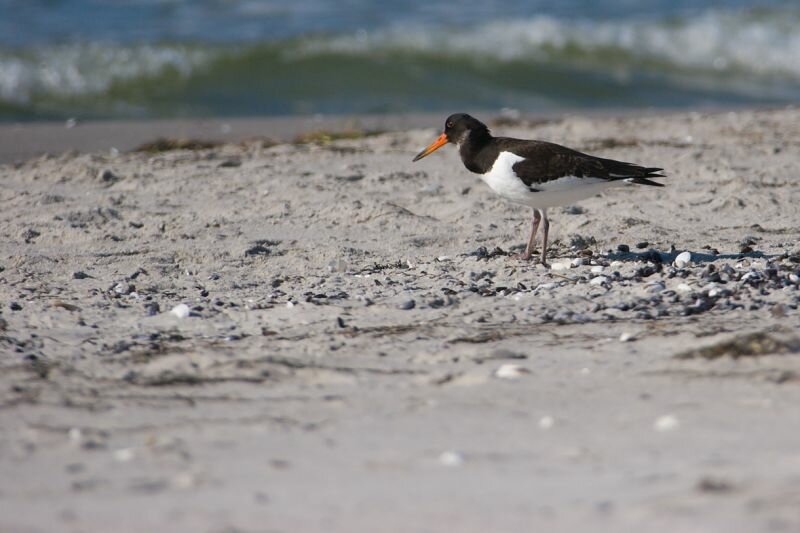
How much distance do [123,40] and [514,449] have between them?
1397 cm

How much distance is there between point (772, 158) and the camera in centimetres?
931

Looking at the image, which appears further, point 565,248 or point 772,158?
point 772,158

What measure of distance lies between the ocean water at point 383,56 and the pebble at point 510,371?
350 inches

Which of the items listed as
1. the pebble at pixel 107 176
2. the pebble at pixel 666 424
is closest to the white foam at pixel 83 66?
the pebble at pixel 107 176

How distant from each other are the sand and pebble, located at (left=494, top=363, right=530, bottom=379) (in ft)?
0.04

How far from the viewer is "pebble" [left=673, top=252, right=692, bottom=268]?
6520 mm

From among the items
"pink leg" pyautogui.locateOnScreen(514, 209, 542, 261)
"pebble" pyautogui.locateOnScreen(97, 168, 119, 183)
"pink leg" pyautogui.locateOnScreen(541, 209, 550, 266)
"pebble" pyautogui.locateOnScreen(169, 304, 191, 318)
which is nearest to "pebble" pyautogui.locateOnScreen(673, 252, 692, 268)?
"pink leg" pyautogui.locateOnScreen(541, 209, 550, 266)

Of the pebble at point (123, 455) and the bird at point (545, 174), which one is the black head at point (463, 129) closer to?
the bird at point (545, 174)

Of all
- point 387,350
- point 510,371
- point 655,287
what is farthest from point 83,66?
point 510,371

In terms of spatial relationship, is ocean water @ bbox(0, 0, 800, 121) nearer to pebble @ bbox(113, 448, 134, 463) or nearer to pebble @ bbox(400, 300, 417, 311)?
pebble @ bbox(400, 300, 417, 311)

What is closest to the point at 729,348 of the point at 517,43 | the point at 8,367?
the point at 8,367

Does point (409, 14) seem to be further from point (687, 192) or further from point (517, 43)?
point (687, 192)

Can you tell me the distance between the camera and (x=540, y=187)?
667 centimetres

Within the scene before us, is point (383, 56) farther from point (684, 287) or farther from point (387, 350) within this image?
point (387, 350)
